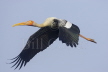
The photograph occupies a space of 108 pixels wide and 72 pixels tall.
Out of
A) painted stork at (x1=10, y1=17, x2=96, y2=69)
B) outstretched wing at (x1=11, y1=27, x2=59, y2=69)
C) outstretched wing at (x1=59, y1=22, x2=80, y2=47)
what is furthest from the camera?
outstretched wing at (x1=11, y1=27, x2=59, y2=69)

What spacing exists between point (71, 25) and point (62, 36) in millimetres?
1568

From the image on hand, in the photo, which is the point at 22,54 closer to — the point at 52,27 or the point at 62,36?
the point at 52,27

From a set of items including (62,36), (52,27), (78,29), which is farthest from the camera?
(52,27)

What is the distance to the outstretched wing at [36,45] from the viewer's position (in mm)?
17297

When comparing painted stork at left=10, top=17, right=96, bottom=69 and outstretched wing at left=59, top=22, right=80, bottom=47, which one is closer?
outstretched wing at left=59, top=22, right=80, bottom=47

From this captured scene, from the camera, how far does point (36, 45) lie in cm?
1734

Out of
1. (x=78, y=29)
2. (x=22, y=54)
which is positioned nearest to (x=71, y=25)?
(x=78, y=29)

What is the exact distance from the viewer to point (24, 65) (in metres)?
17.4

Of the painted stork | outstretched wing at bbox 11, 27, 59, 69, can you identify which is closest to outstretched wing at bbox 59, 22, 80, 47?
the painted stork

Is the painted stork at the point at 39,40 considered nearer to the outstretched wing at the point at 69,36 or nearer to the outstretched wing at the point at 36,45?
the outstretched wing at the point at 36,45

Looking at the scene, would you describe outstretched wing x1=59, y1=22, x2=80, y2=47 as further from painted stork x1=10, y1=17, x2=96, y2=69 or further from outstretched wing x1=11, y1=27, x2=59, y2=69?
outstretched wing x1=11, y1=27, x2=59, y2=69

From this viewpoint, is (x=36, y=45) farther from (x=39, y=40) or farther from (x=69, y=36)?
(x=69, y=36)

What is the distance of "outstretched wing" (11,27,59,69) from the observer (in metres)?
17.3

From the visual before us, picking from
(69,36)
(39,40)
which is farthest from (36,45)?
(69,36)
